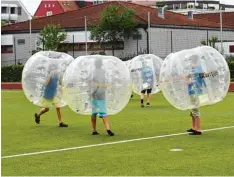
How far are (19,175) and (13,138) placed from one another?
14.0ft

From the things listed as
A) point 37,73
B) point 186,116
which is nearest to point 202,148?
point 37,73

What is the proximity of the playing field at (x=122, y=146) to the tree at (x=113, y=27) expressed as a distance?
25.4 meters

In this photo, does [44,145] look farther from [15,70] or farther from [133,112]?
[15,70]

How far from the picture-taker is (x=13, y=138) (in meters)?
12.7

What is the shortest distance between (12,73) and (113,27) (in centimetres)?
801

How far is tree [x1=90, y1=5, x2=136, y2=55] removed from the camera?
141ft

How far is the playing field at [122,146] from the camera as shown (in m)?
8.83

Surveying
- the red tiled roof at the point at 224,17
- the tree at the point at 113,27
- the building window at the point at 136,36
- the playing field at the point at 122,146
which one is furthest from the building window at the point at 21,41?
the playing field at the point at 122,146

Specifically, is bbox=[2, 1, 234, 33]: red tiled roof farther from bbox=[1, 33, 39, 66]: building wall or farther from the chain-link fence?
bbox=[1, 33, 39, 66]: building wall

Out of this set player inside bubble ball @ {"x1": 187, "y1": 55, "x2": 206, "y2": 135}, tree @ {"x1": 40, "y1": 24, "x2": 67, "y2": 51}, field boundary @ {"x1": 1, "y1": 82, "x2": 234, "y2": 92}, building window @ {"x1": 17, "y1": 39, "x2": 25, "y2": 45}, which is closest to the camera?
player inside bubble ball @ {"x1": 187, "y1": 55, "x2": 206, "y2": 135}

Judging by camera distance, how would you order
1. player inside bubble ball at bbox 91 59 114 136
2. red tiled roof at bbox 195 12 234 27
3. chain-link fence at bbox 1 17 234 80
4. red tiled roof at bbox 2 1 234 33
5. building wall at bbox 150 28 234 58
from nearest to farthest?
player inside bubble ball at bbox 91 59 114 136
chain-link fence at bbox 1 17 234 80
building wall at bbox 150 28 234 58
red tiled roof at bbox 2 1 234 33
red tiled roof at bbox 195 12 234 27

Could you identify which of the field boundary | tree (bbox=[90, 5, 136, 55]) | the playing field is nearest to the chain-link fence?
tree (bbox=[90, 5, 136, 55])

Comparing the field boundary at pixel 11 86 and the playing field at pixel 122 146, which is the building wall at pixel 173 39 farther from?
the playing field at pixel 122 146

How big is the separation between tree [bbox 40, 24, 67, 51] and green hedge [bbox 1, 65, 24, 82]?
3.39 metres
